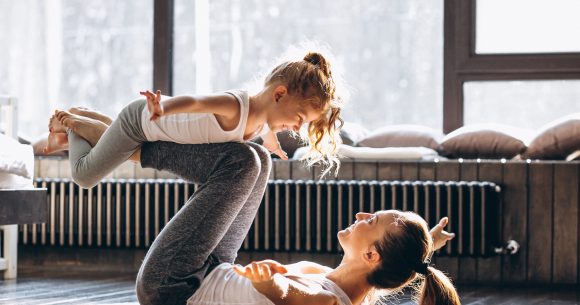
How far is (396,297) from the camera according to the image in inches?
128

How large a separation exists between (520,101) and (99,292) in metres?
2.10

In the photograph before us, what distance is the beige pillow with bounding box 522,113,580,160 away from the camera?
3.64m

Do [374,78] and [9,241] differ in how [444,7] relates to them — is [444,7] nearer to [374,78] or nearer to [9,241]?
[374,78]

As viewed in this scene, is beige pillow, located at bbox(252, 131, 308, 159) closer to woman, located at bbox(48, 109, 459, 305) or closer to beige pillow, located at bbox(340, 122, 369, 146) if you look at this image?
beige pillow, located at bbox(340, 122, 369, 146)

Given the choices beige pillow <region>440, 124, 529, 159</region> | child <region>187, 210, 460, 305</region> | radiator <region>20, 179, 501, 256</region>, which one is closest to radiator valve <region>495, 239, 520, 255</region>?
radiator <region>20, 179, 501, 256</region>

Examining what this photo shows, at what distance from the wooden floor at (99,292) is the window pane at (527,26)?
1159mm

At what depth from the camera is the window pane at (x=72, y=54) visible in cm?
446

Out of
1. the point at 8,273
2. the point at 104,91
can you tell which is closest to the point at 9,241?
the point at 8,273

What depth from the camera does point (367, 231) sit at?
2.14 meters

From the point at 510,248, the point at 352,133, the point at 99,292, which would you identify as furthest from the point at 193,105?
the point at 510,248

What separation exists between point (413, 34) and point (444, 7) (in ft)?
0.62

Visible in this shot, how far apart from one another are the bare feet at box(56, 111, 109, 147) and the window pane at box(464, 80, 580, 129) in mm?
2191

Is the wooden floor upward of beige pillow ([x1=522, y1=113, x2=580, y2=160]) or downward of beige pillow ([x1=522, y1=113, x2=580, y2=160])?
downward

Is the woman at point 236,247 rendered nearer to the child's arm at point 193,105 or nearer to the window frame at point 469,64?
the child's arm at point 193,105
